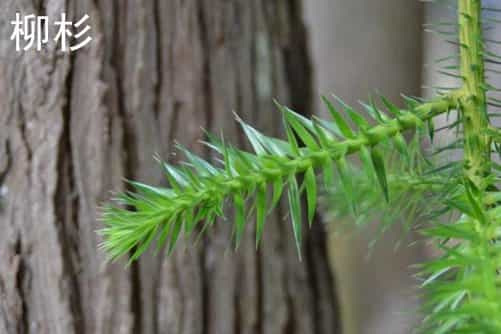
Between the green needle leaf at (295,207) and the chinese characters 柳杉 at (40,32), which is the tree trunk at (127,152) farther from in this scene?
the green needle leaf at (295,207)

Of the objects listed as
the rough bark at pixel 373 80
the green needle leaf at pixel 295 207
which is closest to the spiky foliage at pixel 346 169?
the green needle leaf at pixel 295 207

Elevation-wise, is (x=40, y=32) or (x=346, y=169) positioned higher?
(x=40, y=32)

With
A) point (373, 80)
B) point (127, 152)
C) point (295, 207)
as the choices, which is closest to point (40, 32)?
point (127, 152)

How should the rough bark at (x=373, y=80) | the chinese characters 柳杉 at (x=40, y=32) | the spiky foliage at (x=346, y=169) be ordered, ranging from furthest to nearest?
the rough bark at (x=373, y=80) < the chinese characters 柳杉 at (x=40, y=32) < the spiky foliage at (x=346, y=169)

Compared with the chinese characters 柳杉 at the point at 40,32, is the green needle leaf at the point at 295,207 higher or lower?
lower

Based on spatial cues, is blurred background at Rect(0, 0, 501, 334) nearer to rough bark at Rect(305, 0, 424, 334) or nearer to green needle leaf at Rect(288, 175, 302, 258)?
green needle leaf at Rect(288, 175, 302, 258)

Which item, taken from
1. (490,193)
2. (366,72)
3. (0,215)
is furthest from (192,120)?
(366,72)

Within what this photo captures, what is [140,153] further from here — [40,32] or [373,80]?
[373,80]

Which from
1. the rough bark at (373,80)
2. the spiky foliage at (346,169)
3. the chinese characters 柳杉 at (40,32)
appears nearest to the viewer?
the spiky foliage at (346,169)
